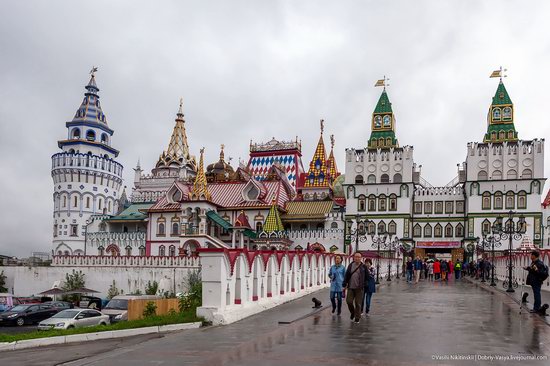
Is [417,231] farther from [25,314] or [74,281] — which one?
[25,314]

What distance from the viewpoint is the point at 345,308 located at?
53.5 ft

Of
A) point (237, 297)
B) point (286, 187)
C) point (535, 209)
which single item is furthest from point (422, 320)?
point (286, 187)

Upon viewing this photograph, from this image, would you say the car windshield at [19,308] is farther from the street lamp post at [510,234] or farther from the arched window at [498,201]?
the arched window at [498,201]

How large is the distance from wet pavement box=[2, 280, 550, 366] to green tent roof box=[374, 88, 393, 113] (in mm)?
44739

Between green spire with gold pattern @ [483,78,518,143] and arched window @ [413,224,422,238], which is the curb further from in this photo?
green spire with gold pattern @ [483,78,518,143]

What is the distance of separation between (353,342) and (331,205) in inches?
1813

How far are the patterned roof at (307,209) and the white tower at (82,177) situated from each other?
2285 cm

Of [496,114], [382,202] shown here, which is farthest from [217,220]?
[496,114]

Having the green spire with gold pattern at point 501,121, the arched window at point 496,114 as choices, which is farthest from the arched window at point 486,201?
the arched window at point 496,114

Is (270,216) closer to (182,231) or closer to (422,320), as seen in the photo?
(182,231)

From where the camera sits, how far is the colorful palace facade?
171ft

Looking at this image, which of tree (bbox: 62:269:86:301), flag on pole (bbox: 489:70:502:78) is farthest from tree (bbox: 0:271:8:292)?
flag on pole (bbox: 489:70:502:78)

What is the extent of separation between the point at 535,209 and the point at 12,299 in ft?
136

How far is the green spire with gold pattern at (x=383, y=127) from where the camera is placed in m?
57.1
